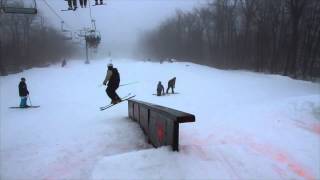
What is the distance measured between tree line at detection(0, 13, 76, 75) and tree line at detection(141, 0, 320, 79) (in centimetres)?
3341

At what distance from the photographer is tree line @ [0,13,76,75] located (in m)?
53.2

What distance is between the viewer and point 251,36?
62125 mm

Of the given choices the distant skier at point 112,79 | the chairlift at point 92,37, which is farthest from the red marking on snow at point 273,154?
the chairlift at point 92,37

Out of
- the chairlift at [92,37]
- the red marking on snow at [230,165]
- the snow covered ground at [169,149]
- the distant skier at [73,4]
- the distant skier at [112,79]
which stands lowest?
the snow covered ground at [169,149]

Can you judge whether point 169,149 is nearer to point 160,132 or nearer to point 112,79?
point 160,132

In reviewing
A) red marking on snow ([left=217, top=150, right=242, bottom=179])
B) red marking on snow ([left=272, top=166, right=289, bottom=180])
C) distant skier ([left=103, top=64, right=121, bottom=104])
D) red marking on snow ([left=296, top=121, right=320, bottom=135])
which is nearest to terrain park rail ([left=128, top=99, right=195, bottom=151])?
red marking on snow ([left=217, top=150, right=242, bottom=179])

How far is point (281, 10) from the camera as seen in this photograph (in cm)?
5250

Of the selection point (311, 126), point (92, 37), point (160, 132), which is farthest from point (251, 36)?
point (160, 132)

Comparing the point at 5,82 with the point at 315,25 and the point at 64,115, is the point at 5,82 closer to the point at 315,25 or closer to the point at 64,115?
the point at 64,115

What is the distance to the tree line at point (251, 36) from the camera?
45.5 metres

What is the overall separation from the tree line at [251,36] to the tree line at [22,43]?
33.4 meters

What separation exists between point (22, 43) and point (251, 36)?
4757cm

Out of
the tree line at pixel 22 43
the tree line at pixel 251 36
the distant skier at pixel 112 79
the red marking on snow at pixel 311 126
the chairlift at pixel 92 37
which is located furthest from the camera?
the tree line at pixel 22 43

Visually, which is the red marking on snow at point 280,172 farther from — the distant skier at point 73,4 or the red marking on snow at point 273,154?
the distant skier at point 73,4
